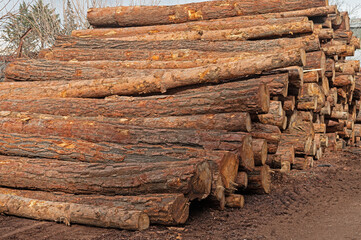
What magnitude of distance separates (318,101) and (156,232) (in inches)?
203

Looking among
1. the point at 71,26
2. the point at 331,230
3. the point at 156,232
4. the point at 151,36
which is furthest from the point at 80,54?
the point at 71,26

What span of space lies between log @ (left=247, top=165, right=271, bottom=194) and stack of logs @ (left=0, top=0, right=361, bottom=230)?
0.02 m

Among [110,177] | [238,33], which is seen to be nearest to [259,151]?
[110,177]

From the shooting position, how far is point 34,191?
15.9 ft

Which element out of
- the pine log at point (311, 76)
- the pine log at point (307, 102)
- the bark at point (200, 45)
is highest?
the bark at point (200, 45)

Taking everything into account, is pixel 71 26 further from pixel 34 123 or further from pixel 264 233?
pixel 264 233

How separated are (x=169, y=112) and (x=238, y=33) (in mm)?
3525

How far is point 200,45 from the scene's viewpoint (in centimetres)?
776

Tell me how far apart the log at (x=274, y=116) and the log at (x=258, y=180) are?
0.88 m

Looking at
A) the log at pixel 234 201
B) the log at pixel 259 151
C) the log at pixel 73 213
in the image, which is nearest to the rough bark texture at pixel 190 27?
the log at pixel 259 151

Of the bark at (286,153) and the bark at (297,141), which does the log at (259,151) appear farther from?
the bark at (297,141)

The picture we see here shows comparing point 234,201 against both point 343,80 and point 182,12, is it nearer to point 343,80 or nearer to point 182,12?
point 343,80

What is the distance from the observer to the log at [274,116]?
5.98m

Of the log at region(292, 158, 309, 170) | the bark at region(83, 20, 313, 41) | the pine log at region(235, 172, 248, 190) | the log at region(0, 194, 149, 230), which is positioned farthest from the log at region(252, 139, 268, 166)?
the bark at region(83, 20, 313, 41)
